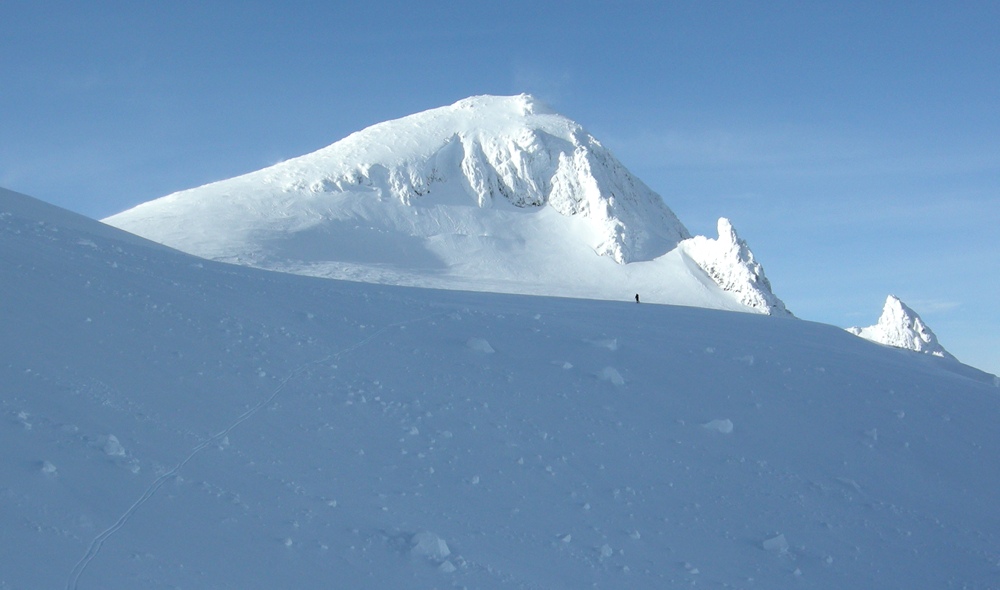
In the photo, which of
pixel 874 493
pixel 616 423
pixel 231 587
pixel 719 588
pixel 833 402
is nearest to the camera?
pixel 231 587

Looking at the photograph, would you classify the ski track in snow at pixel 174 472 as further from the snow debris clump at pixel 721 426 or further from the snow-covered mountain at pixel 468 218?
the snow-covered mountain at pixel 468 218

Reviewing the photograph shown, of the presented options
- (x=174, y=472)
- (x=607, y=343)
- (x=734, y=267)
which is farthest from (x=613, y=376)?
(x=734, y=267)

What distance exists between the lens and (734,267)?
6156cm

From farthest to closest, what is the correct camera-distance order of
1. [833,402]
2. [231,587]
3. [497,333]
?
[497,333], [833,402], [231,587]

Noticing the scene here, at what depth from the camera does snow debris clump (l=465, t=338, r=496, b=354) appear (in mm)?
9547

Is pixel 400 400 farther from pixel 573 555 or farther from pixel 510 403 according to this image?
pixel 573 555

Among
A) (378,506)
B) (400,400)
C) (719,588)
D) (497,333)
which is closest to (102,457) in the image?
(378,506)

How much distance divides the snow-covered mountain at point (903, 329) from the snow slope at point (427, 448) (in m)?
65.3

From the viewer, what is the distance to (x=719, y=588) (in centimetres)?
577

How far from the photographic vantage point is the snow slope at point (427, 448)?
17.8 feet

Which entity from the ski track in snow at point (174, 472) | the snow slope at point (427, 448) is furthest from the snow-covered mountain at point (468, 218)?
the ski track in snow at point (174, 472)

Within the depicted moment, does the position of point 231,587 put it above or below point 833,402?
below

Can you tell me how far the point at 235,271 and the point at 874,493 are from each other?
345 inches

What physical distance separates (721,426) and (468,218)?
56923 mm
